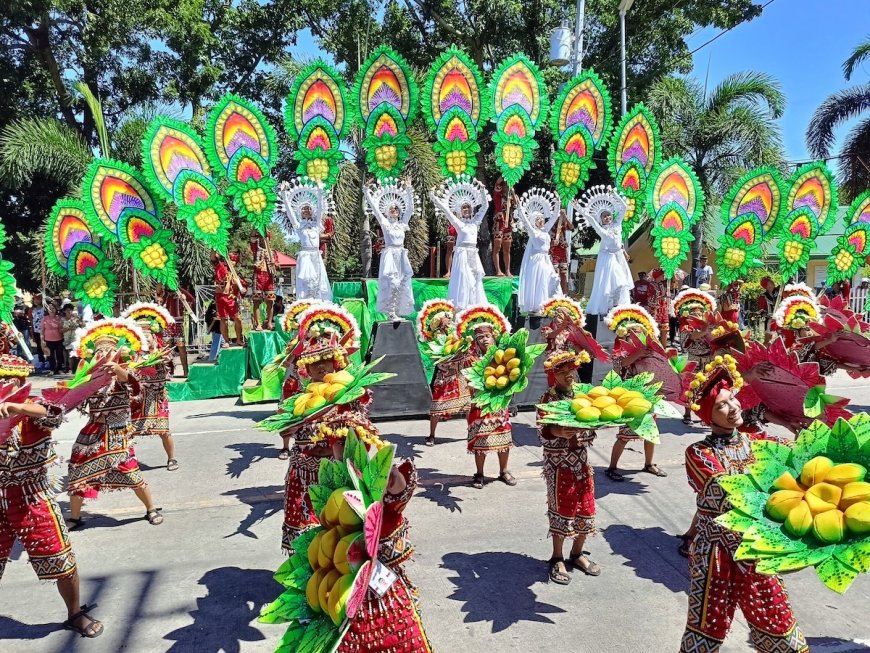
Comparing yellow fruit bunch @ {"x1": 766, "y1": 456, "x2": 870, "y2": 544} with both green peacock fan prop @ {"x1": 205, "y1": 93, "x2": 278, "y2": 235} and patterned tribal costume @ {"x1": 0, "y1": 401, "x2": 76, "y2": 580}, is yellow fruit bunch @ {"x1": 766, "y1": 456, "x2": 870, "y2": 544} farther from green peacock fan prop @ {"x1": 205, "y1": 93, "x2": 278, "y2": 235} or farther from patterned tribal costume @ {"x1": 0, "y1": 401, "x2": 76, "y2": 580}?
green peacock fan prop @ {"x1": 205, "y1": 93, "x2": 278, "y2": 235}

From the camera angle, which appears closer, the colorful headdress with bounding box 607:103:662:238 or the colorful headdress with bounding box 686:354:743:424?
the colorful headdress with bounding box 686:354:743:424

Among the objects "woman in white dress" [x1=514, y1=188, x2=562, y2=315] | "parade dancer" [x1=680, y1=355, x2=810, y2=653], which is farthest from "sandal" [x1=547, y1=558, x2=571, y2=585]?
"woman in white dress" [x1=514, y1=188, x2=562, y2=315]

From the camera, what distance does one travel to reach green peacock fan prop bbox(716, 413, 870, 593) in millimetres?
1751

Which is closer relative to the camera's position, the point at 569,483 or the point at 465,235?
the point at 569,483

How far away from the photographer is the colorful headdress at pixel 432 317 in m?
7.01

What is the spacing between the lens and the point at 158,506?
17.5 ft

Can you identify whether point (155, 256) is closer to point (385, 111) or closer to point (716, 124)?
point (385, 111)

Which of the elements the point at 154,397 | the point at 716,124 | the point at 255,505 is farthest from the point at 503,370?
the point at 716,124

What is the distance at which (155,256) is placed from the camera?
9.01 m

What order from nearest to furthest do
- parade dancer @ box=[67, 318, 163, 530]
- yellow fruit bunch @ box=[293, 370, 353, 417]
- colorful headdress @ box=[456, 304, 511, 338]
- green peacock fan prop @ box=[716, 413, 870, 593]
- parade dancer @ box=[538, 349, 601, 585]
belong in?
green peacock fan prop @ box=[716, 413, 870, 593] → yellow fruit bunch @ box=[293, 370, 353, 417] → parade dancer @ box=[538, 349, 601, 585] → parade dancer @ box=[67, 318, 163, 530] → colorful headdress @ box=[456, 304, 511, 338]

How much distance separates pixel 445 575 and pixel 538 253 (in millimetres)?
6495

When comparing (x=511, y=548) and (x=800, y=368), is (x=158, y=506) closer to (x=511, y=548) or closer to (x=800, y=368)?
(x=511, y=548)

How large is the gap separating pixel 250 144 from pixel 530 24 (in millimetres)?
11541

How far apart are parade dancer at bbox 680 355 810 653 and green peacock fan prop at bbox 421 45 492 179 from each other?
24.6ft
